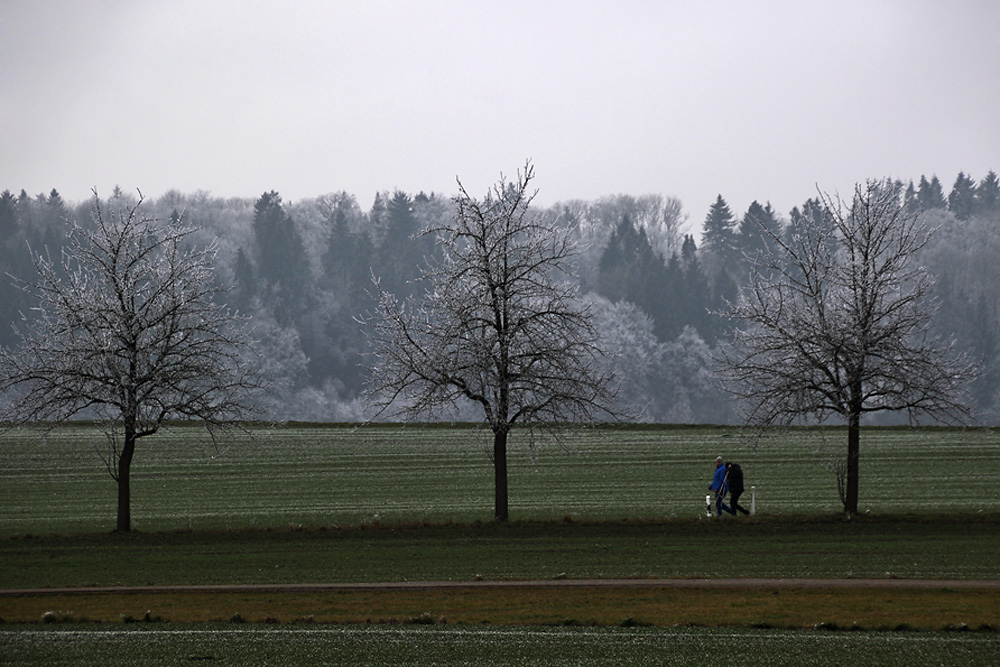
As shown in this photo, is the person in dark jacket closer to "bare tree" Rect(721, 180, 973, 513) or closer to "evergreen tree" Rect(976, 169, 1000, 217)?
"bare tree" Rect(721, 180, 973, 513)

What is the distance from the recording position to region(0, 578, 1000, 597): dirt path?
16484 millimetres

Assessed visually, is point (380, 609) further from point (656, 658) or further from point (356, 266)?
point (356, 266)

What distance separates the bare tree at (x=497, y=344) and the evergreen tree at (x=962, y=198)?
128 m

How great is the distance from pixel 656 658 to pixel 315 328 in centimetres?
10124

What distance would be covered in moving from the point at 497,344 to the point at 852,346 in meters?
8.08

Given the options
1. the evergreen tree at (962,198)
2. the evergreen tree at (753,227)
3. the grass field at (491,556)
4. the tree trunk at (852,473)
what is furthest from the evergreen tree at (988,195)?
the tree trunk at (852,473)

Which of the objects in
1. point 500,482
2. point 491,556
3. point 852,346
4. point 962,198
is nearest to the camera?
point 491,556

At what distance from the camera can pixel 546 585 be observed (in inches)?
Result: 667

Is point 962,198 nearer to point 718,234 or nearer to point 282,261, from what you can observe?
point 718,234

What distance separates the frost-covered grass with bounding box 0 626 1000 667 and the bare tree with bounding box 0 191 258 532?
11.2 meters

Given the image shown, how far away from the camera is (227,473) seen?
133ft

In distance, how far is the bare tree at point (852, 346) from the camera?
24891 mm

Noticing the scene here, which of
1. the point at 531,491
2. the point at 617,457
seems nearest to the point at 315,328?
the point at 617,457

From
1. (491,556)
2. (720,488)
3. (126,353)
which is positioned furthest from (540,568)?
(126,353)
